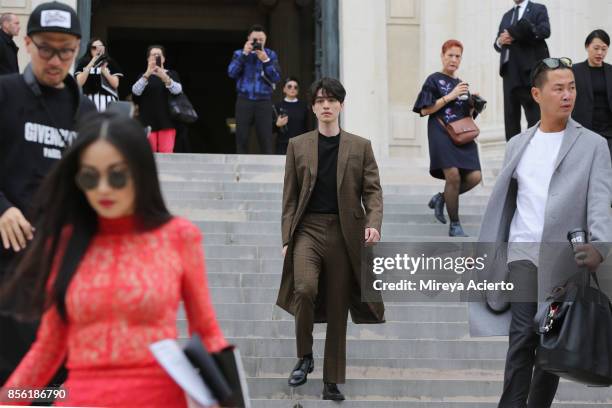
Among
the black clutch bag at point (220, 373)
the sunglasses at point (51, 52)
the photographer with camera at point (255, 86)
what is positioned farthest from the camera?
the photographer with camera at point (255, 86)

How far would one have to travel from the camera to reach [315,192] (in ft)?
26.2

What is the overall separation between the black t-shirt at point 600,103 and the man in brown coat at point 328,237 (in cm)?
363

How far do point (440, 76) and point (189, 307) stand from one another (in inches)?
305

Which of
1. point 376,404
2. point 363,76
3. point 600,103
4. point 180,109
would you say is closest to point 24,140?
point 376,404

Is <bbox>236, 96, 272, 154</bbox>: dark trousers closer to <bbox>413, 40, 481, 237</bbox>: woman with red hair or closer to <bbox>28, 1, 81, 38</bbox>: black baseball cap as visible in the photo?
<bbox>413, 40, 481, 237</bbox>: woman with red hair

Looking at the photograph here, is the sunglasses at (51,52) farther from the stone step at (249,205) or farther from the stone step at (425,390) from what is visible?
the stone step at (249,205)

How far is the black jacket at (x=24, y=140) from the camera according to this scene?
507 cm

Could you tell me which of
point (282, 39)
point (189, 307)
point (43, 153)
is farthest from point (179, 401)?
point (282, 39)

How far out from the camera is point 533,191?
270 inches

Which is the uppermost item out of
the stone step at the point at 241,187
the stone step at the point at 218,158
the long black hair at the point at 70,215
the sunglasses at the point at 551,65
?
the stone step at the point at 218,158

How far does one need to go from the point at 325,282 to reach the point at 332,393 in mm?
664

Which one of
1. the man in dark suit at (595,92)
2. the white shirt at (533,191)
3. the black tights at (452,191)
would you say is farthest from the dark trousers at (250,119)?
the white shirt at (533,191)

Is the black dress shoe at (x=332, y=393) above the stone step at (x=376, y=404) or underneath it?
above

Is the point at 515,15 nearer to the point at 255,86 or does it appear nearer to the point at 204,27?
the point at 255,86
